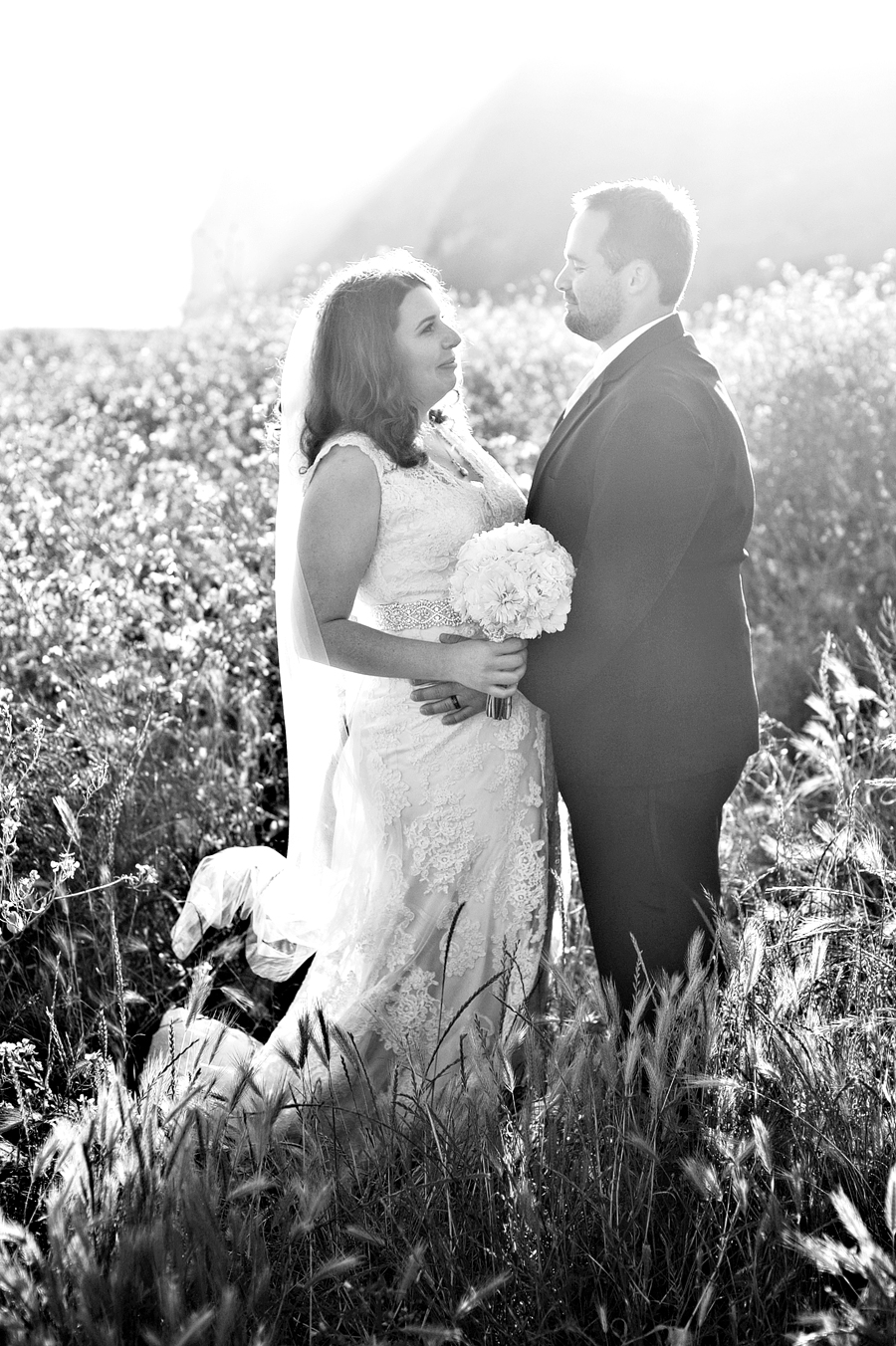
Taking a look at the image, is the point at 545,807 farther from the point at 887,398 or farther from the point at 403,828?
the point at 887,398

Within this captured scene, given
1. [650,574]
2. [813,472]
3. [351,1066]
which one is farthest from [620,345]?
[813,472]

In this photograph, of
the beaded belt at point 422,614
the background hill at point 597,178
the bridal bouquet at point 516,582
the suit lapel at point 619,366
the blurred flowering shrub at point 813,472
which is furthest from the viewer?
the background hill at point 597,178

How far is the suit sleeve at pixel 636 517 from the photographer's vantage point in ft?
9.61

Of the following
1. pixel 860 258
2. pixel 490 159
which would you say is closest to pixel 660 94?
pixel 490 159

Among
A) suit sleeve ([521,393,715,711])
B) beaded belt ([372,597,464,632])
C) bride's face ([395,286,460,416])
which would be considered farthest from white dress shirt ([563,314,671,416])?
beaded belt ([372,597,464,632])

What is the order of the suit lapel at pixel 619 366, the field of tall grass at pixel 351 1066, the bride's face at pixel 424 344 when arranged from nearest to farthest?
the field of tall grass at pixel 351 1066 → the suit lapel at pixel 619 366 → the bride's face at pixel 424 344

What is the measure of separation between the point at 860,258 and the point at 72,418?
92.5ft

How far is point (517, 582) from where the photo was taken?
2869 millimetres

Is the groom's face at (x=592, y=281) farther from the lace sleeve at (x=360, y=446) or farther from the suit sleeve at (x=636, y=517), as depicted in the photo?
the lace sleeve at (x=360, y=446)

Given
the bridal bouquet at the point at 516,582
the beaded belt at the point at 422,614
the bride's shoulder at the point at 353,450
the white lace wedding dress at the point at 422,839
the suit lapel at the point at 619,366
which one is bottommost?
the white lace wedding dress at the point at 422,839

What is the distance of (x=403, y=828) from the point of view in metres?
3.34

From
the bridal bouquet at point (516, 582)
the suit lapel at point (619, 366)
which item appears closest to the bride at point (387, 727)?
the bridal bouquet at point (516, 582)

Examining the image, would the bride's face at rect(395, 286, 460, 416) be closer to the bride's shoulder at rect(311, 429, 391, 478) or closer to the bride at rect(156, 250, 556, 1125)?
the bride at rect(156, 250, 556, 1125)

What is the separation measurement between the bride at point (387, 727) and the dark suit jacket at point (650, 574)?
0.69 feet
